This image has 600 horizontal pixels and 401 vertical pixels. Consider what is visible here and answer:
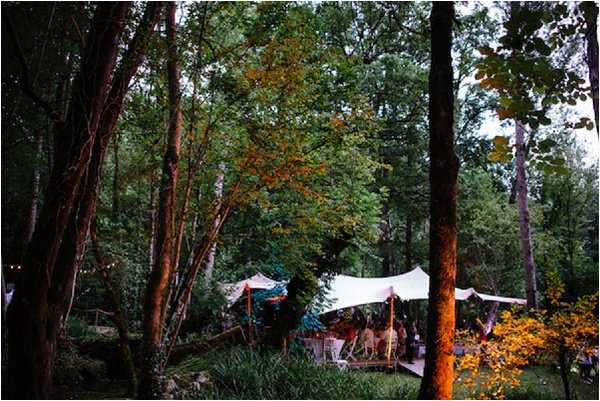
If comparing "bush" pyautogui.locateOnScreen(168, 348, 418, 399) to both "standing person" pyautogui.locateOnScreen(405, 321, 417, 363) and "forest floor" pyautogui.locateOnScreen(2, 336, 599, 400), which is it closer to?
"forest floor" pyautogui.locateOnScreen(2, 336, 599, 400)

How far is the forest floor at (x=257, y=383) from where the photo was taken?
16.2 feet

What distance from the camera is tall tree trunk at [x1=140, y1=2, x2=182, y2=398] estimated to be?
4234mm

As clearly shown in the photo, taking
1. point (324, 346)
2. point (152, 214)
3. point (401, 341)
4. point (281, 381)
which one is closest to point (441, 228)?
point (281, 381)

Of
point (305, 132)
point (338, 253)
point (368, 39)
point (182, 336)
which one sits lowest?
point (182, 336)

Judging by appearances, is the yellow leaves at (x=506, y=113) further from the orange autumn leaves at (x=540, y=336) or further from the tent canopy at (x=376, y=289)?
the tent canopy at (x=376, y=289)

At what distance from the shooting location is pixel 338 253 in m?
7.57

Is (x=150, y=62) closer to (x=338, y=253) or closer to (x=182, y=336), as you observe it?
(x=338, y=253)

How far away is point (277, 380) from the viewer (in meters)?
5.47

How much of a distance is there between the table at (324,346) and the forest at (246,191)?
27mm

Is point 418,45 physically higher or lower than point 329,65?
higher

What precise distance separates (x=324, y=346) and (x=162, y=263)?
182 inches

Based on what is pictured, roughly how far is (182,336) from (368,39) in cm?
713

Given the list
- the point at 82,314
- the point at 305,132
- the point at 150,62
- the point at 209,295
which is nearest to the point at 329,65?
the point at 305,132

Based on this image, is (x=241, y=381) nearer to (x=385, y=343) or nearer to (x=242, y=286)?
(x=242, y=286)
